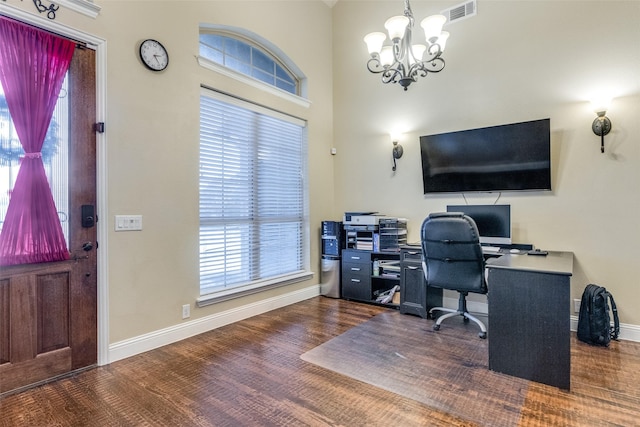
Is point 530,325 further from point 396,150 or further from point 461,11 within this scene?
point 461,11

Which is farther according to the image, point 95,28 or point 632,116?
point 632,116

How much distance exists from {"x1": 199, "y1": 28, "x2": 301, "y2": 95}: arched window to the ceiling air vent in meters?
1.97

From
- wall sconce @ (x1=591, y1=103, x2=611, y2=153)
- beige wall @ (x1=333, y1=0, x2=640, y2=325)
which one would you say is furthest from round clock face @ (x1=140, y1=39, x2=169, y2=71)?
wall sconce @ (x1=591, y1=103, x2=611, y2=153)

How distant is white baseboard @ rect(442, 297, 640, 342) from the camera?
3068 mm

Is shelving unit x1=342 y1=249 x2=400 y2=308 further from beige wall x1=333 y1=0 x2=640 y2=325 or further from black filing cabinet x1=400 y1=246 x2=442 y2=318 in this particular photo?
beige wall x1=333 y1=0 x2=640 y2=325

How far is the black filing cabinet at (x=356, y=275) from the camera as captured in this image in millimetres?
4363

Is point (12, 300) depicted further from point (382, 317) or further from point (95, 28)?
point (382, 317)

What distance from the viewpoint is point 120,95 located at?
8.98 ft

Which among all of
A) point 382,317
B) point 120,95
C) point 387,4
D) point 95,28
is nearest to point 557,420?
point 382,317

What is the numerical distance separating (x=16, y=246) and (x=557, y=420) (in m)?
3.46

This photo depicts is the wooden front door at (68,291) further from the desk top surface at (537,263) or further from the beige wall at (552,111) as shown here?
the beige wall at (552,111)

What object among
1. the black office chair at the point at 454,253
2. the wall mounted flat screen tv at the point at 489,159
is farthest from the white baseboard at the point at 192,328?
the wall mounted flat screen tv at the point at 489,159

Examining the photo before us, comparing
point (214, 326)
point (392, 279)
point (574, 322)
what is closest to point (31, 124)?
point (214, 326)

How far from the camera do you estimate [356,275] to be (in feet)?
14.6
